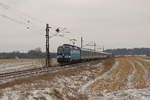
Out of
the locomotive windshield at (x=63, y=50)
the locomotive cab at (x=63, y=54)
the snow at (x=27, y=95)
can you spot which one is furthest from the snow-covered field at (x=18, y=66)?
the snow at (x=27, y=95)

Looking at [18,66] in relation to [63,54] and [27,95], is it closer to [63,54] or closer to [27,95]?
[63,54]

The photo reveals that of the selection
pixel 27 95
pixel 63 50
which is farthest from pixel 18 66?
pixel 27 95

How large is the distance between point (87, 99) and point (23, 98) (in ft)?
15.9

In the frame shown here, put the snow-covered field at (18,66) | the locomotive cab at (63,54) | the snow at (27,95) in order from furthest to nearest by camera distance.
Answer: the snow-covered field at (18,66)
the locomotive cab at (63,54)
the snow at (27,95)

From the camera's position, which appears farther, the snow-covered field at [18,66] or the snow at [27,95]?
the snow-covered field at [18,66]

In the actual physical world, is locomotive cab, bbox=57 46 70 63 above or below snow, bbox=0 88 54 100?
above

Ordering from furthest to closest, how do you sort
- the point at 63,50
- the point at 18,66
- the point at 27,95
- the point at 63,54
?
the point at 18,66 → the point at 63,50 → the point at 63,54 → the point at 27,95

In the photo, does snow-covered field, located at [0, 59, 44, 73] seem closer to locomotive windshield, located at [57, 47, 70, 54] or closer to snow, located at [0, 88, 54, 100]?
locomotive windshield, located at [57, 47, 70, 54]

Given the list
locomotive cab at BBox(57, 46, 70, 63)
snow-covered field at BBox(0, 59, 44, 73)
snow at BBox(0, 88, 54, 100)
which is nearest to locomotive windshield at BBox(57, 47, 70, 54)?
locomotive cab at BBox(57, 46, 70, 63)

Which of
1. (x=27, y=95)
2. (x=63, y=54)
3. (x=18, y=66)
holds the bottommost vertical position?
(x=18, y=66)

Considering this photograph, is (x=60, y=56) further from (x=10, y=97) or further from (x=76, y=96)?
(x=10, y=97)

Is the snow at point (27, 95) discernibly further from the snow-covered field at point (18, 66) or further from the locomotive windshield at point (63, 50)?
the locomotive windshield at point (63, 50)

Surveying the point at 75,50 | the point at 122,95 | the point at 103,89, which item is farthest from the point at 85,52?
the point at 122,95

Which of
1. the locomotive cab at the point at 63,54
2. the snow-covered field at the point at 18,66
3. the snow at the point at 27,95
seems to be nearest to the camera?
the snow at the point at 27,95
